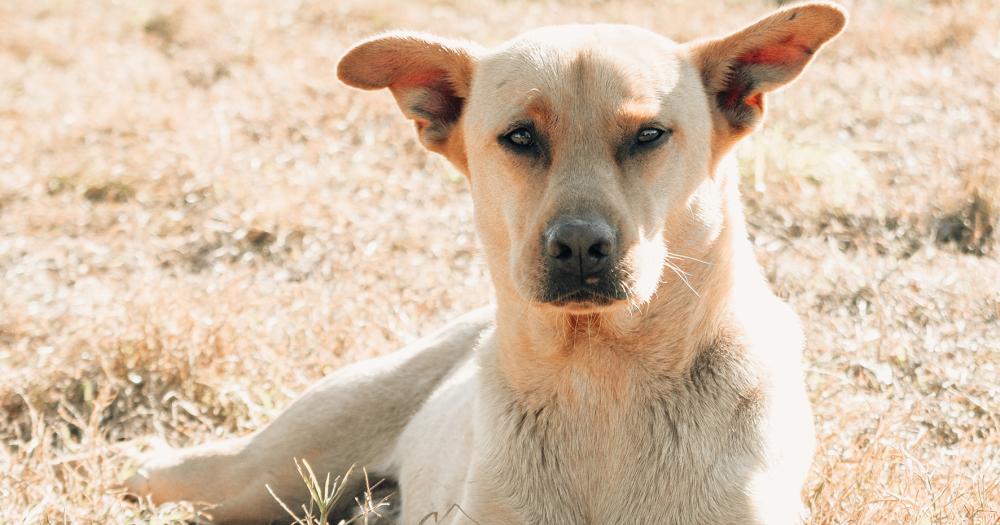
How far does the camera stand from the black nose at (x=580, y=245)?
2.93 metres

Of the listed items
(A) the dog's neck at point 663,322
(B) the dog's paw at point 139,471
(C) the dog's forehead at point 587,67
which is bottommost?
(B) the dog's paw at point 139,471

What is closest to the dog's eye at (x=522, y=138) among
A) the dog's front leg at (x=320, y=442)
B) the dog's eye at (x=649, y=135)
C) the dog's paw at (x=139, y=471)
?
the dog's eye at (x=649, y=135)

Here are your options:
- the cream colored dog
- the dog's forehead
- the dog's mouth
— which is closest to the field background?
the cream colored dog

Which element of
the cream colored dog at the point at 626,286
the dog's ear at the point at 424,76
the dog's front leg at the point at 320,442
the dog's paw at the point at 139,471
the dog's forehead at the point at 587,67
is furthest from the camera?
the dog's paw at the point at 139,471

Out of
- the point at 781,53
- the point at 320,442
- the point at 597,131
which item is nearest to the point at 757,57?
the point at 781,53

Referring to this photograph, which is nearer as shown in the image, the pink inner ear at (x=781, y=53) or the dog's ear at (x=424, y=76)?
the pink inner ear at (x=781, y=53)

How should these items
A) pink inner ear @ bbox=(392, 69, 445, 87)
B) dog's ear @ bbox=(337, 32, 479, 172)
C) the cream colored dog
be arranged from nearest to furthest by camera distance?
the cream colored dog
dog's ear @ bbox=(337, 32, 479, 172)
pink inner ear @ bbox=(392, 69, 445, 87)

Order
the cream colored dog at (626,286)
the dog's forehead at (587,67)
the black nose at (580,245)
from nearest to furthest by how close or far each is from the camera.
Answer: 1. the black nose at (580,245)
2. the cream colored dog at (626,286)
3. the dog's forehead at (587,67)

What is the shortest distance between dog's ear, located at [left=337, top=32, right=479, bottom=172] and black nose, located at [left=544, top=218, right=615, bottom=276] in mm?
886

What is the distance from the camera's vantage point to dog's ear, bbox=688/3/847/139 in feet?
10.8

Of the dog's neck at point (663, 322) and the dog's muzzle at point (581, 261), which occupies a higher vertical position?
the dog's muzzle at point (581, 261)

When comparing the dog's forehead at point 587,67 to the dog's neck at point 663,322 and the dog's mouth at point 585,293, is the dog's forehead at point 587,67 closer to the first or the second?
the dog's neck at point 663,322

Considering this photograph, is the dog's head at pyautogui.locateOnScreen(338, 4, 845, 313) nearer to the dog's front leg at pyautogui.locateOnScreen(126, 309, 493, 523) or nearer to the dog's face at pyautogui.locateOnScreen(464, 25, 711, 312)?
the dog's face at pyautogui.locateOnScreen(464, 25, 711, 312)

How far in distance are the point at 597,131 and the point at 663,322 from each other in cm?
58
